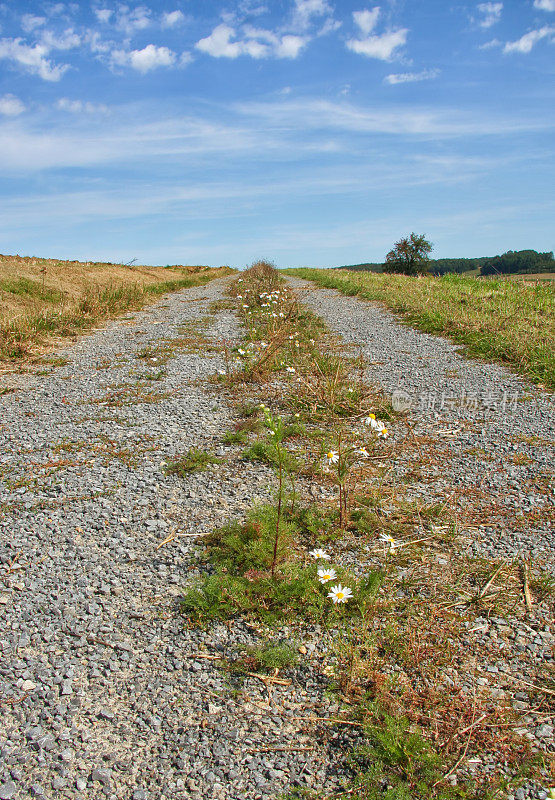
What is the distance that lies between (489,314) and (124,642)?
9789 millimetres

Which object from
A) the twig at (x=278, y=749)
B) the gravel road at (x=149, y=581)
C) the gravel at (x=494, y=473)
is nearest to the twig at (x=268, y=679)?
the gravel road at (x=149, y=581)

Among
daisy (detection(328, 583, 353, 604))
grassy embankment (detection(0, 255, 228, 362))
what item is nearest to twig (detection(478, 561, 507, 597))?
daisy (detection(328, 583, 353, 604))

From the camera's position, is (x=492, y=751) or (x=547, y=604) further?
(x=547, y=604)

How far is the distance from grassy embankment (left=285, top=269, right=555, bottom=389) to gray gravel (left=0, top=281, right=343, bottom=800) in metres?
5.01

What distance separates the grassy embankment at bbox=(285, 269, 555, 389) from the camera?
757cm

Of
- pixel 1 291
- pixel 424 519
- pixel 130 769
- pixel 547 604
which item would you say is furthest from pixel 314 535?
pixel 1 291

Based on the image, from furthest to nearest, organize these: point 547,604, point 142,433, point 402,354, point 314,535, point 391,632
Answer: point 402,354
point 142,433
point 314,535
point 547,604
point 391,632

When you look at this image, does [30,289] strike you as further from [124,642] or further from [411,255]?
[411,255]

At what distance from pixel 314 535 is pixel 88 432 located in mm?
2949

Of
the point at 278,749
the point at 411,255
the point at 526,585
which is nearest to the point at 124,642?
the point at 278,749

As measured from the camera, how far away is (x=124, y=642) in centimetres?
259

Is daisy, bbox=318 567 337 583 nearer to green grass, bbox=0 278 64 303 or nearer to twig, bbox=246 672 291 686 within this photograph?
twig, bbox=246 672 291 686

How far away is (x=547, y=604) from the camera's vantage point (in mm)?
2783

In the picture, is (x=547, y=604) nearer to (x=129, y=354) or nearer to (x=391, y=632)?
(x=391, y=632)
